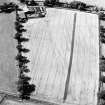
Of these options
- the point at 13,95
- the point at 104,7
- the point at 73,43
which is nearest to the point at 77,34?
the point at 73,43

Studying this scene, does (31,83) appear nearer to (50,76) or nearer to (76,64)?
(50,76)

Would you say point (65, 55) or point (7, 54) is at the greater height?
point (7, 54)

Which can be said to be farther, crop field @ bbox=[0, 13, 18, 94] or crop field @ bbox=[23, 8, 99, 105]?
crop field @ bbox=[23, 8, 99, 105]

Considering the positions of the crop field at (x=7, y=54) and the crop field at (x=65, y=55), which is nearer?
the crop field at (x=7, y=54)

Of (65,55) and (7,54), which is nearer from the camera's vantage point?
(7,54)
